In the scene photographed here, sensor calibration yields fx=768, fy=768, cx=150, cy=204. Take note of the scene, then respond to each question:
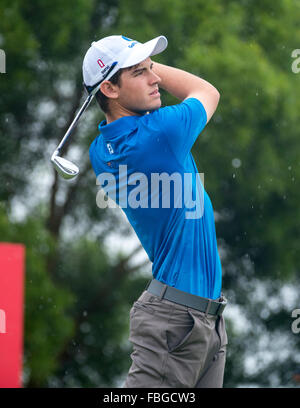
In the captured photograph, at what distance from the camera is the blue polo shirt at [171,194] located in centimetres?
247

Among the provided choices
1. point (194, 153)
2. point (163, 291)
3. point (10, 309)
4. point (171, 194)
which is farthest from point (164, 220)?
point (194, 153)

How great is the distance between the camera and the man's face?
256 centimetres

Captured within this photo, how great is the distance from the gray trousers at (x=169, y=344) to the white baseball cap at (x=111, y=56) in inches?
30.4

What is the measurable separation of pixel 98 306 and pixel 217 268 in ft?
25.8

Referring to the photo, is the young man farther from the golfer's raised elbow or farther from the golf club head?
the golf club head

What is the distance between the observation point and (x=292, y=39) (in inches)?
381

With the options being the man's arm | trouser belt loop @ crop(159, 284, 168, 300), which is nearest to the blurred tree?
the man's arm

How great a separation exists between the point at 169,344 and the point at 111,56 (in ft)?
3.22

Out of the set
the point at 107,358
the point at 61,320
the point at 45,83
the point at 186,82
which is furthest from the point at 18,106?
the point at 186,82

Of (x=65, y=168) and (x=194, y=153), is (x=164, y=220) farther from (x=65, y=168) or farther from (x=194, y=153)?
(x=194, y=153)

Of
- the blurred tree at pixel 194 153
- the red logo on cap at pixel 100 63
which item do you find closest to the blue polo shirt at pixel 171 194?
the red logo on cap at pixel 100 63

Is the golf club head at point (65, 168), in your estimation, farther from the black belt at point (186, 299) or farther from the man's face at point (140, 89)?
the black belt at point (186, 299)

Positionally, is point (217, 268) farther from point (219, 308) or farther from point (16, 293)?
point (16, 293)

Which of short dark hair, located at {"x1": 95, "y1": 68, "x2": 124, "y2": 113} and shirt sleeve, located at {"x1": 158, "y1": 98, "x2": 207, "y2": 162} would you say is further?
short dark hair, located at {"x1": 95, "y1": 68, "x2": 124, "y2": 113}
